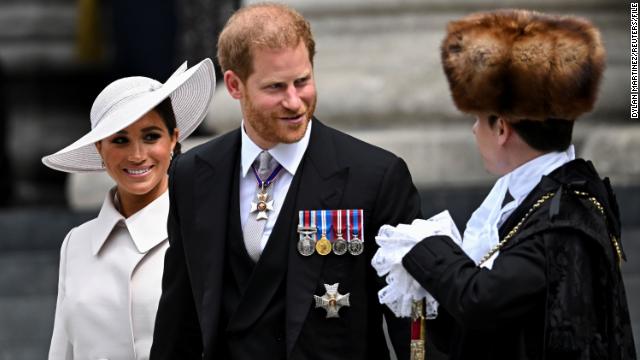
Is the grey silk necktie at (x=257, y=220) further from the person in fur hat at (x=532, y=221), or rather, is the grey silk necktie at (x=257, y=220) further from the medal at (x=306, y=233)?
the person in fur hat at (x=532, y=221)

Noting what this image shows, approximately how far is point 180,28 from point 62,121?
4.52 meters

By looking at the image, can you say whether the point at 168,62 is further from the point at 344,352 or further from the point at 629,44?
the point at 344,352

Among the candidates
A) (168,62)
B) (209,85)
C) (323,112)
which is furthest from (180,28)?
(209,85)

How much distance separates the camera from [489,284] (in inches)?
145

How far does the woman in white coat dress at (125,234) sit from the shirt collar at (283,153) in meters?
0.41

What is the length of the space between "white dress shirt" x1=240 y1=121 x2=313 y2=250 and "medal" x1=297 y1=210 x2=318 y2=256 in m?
0.08

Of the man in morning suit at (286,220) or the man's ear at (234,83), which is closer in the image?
the man in morning suit at (286,220)

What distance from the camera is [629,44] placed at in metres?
8.80

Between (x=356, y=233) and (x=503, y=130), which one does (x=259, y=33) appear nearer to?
(x=356, y=233)

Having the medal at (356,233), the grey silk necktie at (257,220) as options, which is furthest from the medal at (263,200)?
the medal at (356,233)

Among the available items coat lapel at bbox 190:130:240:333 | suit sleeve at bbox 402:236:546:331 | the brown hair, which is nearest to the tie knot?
coat lapel at bbox 190:130:240:333

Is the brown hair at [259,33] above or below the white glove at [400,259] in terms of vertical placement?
above

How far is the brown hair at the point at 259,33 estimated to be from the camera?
13.7 ft

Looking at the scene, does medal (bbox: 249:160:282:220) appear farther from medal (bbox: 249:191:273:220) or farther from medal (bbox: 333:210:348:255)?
medal (bbox: 333:210:348:255)
